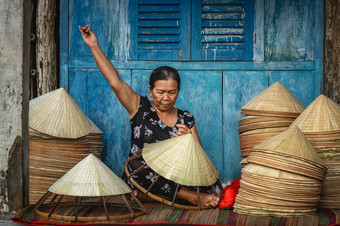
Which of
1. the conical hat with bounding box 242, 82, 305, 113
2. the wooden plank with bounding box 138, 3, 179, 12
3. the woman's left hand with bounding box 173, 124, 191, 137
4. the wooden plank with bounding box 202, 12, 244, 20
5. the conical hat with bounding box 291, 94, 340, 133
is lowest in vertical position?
the woman's left hand with bounding box 173, 124, 191, 137

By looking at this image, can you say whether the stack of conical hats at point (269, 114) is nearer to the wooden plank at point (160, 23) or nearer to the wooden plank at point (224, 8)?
the wooden plank at point (224, 8)

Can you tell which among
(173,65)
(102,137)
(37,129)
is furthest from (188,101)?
(37,129)

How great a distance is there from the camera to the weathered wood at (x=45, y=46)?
17.2 feet

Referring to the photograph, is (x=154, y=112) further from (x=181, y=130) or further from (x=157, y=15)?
(x=157, y=15)

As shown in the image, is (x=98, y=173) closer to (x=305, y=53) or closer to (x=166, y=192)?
(x=166, y=192)

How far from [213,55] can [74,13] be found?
5.01 feet

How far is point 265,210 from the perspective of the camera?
372 cm

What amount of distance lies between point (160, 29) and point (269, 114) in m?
1.57

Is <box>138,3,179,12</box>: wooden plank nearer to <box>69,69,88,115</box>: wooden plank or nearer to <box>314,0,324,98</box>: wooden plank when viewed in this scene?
<box>69,69,88,115</box>: wooden plank

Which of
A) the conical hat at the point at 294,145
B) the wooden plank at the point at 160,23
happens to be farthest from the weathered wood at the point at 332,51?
the wooden plank at the point at 160,23

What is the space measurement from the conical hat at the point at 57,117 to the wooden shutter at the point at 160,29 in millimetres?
1154

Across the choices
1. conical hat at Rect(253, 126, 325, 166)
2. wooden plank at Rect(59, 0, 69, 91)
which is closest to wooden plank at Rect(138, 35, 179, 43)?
wooden plank at Rect(59, 0, 69, 91)

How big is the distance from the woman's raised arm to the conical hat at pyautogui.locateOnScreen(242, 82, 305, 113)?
3.42 ft

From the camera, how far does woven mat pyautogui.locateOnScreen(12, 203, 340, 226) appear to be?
11.7 feet
